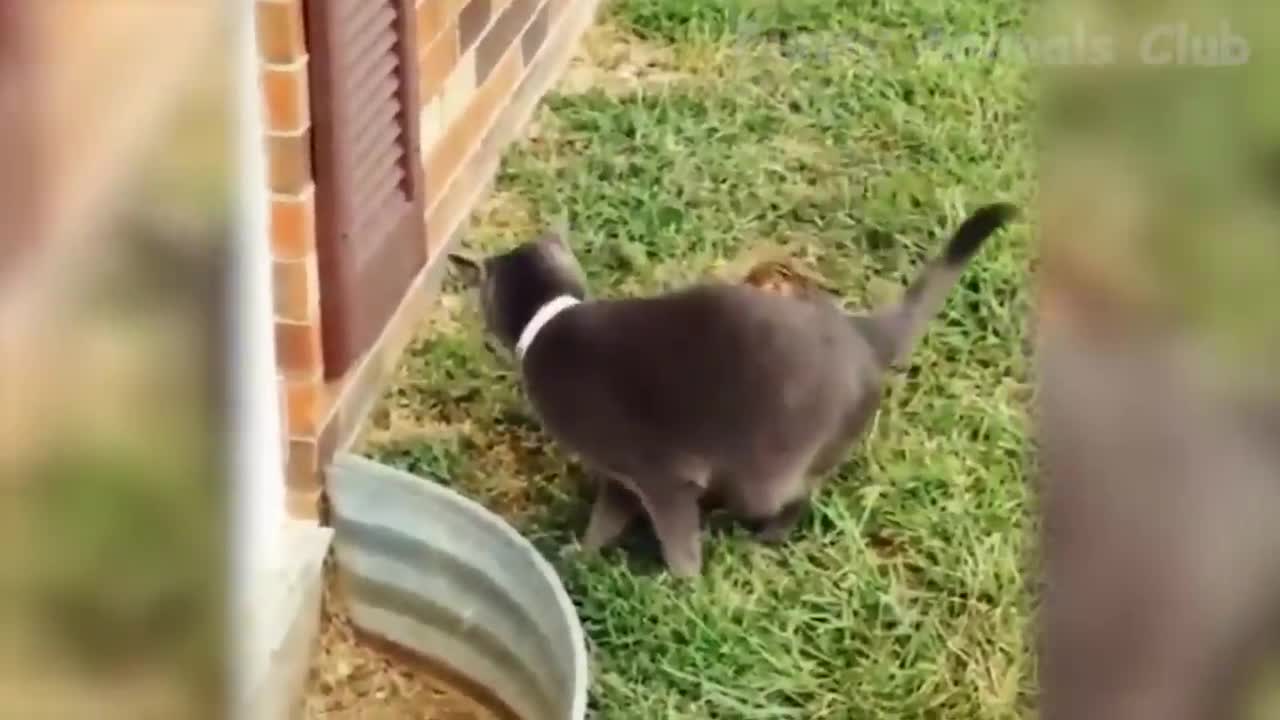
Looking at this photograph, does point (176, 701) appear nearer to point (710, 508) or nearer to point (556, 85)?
point (710, 508)

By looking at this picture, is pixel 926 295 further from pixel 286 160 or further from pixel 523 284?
pixel 286 160

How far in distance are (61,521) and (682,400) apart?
28.2 inches

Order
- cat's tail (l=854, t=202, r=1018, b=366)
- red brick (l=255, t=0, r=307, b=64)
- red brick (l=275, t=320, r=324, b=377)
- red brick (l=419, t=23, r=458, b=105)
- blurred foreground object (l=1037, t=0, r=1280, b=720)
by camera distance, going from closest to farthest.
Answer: blurred foreground object (l=1037, t=0, r=1280, b=720)
red brick (l=255, t=0, r=307, b=64)
red brick (l=275, t=320, r=324, b=377)
cat's tail (l=854, t=202, r=1018, b=366)
red brick (l=419, t=23, r=458, b=105)

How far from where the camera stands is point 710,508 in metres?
1.44

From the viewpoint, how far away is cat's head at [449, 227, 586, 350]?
1.46 metres

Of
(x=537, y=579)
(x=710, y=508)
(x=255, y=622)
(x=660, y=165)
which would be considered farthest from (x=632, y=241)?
(x=255, y=622)

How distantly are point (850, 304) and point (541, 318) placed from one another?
39 cm

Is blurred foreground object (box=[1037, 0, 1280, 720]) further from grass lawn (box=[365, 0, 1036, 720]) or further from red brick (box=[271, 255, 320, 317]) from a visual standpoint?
red brick (box=[271, 255, 320, 317])

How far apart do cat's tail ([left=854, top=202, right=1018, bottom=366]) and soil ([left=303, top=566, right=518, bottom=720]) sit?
45 centimetres

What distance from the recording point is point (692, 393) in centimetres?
133

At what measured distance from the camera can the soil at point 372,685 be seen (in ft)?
4.64

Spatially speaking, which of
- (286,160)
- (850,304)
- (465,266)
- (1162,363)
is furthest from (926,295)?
(1162,363)

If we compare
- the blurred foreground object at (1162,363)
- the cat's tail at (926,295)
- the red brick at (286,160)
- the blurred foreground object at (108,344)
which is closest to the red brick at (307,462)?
the red brick at (286,160)

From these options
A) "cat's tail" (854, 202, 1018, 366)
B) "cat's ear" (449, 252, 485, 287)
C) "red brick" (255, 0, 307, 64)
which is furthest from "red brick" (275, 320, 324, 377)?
"cat's tail" (854, 202, 1018, 366)
